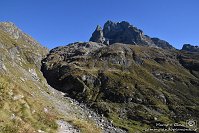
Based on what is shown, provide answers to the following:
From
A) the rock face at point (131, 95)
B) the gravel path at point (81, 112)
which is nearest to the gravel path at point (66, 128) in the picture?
the gravel path at point (81, 112)

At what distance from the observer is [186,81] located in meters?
198

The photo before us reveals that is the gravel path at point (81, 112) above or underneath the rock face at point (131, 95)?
underneath

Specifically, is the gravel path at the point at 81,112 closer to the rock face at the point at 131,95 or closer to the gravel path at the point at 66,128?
the rock face at the point at 131,95

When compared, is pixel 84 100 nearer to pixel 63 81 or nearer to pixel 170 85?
pixel 63 81

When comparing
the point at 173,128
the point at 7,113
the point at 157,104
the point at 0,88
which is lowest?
the point at 7,113

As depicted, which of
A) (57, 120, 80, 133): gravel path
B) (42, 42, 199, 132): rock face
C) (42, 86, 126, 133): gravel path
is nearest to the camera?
(57, 120, 80, 133): gravel path

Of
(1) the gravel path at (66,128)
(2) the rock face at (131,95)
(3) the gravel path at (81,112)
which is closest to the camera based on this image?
(1) the gravel path at (66,128)

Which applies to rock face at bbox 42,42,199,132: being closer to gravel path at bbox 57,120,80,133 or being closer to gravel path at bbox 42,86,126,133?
gravel path at bbox 42,86,126,133

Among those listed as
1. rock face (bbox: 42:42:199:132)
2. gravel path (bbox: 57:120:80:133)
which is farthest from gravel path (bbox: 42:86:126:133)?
gravel path (bbox: 57:120:80:133)

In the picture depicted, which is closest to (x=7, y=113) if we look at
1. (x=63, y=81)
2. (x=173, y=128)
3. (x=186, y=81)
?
(x=173, y=128)

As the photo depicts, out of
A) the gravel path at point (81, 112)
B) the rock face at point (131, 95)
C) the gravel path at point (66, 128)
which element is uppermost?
the rock face at point (131, 95)

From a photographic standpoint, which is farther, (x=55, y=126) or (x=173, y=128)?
(x=173, y=128)

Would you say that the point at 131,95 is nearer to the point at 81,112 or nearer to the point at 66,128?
the point at 81,112

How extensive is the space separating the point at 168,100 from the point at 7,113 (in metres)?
141
